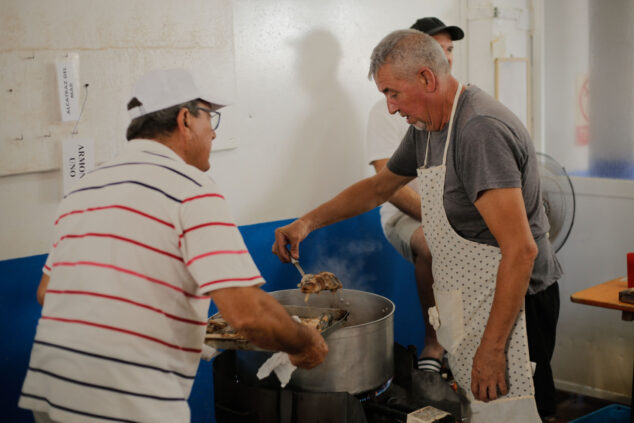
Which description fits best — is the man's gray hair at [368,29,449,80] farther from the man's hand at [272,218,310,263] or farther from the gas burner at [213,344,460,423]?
the gas burner at [213,344,460,423]

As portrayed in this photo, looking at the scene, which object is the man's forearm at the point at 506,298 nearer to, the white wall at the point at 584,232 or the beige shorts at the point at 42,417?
the beige shorts at the point at 42,417

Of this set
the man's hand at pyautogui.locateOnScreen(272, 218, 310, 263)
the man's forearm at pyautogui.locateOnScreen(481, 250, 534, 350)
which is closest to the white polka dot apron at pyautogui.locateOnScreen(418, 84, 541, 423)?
the man's forearm at pyautogui.locateOnScreen(481, 250, 534, 350)

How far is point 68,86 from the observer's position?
2.72m

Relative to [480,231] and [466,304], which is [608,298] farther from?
[480,231]

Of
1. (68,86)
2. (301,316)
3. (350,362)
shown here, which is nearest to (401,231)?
(301,316)

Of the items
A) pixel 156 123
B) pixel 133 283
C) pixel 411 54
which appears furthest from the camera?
pixel 411 54

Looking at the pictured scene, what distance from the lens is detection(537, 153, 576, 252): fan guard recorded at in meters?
4.06

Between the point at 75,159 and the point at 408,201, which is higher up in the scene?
the point at 75,159

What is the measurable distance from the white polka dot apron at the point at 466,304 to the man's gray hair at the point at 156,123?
1050 millimetres

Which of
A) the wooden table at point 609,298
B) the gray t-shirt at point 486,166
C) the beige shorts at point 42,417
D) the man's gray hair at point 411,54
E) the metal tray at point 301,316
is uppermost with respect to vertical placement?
the man's gray hair at point 411,54

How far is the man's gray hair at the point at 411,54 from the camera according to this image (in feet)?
8.15

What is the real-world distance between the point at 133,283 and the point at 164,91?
58cm

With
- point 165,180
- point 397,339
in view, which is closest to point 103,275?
point 165,180

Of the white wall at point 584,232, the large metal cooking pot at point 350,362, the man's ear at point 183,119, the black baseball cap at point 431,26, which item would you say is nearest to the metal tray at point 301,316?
the large metal cooking pot at point 350,362
